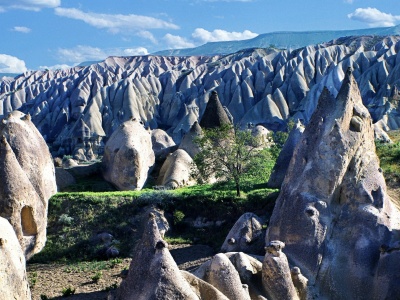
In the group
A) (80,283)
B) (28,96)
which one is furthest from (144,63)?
(80,283)

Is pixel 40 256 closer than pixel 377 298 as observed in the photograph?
No

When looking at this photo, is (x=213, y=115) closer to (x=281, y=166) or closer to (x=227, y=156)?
(x=227, y=156)

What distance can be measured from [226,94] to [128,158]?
48095 millimetres

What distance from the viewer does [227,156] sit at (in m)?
17.8

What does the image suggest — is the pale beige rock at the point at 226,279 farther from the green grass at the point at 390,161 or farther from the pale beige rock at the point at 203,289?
the green grass at the point at 390,161

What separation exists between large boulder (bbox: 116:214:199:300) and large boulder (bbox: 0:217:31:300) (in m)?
1.48

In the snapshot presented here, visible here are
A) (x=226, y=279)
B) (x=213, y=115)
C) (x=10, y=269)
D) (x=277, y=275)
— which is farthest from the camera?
(x=213, y=115)

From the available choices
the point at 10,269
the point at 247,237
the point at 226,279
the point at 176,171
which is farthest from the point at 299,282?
the point at 176,171

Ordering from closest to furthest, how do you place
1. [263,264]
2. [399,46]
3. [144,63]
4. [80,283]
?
[263,264] → [80,283] → [399,46] → [144,63]

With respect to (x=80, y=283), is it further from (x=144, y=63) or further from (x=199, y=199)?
(x=144, y=63)

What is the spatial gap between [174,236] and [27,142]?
4927mm

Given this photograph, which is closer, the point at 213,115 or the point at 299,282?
the point at 299,282

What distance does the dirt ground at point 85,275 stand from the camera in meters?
12.4

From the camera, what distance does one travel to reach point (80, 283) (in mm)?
13023
